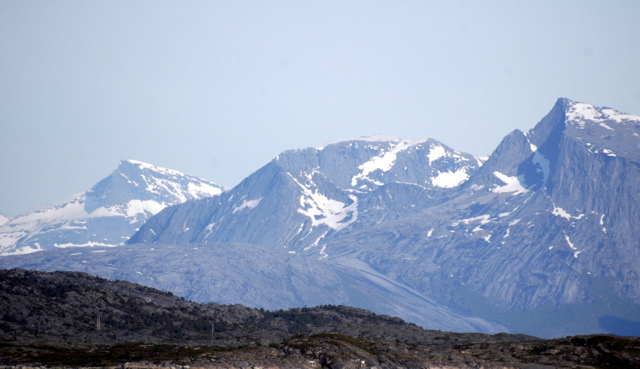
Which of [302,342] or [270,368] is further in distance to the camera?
[302,342]

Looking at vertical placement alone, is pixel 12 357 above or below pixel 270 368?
below

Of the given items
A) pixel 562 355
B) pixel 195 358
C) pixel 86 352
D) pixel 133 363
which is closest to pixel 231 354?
pixel 195 358

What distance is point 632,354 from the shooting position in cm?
18375

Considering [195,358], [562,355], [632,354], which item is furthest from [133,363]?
[632,354]

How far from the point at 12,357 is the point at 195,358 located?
133ft

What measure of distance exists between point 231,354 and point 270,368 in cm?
1017

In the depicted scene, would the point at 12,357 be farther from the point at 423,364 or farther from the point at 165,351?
the point at 423,364

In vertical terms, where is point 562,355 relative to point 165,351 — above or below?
above

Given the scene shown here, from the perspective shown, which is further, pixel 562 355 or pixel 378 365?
pixel 562 355

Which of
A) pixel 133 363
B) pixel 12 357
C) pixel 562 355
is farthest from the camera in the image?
pixel 562 355

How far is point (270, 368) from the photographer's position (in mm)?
169500

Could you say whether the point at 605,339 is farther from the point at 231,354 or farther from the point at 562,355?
the point at 231,354

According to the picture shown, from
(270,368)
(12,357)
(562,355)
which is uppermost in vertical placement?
(562,355)

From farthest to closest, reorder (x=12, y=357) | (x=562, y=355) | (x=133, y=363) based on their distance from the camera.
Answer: (x=562, y=355) < (x=12, y=357) < (x=133, y=363)
